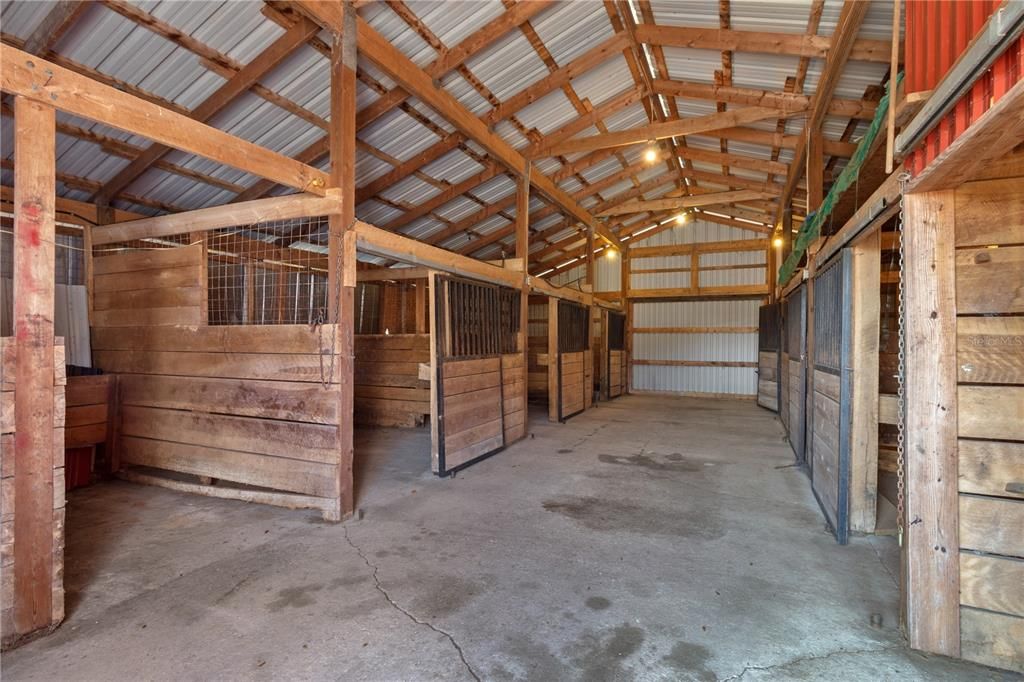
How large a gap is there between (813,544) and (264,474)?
12.5ft

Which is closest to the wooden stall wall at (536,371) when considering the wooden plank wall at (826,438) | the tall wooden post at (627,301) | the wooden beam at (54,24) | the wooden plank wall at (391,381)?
the tall wooden post at (627,301)

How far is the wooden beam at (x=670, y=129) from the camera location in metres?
5.36

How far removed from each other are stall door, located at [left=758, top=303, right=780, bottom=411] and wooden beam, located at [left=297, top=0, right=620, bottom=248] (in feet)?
16.1

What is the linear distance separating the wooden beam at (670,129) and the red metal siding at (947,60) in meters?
3.98

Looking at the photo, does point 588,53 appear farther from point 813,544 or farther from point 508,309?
point 813,544

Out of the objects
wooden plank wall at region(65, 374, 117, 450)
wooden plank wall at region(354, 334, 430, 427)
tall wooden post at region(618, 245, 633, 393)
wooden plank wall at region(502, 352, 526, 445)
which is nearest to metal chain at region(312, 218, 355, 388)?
wooden plank wall at region(65, 374, 117, 450)

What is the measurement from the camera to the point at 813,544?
293 cm

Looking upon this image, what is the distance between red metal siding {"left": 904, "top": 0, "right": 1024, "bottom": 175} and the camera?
1196 mm

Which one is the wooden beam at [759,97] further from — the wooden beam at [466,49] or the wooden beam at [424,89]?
the wooden beam at [466,49]

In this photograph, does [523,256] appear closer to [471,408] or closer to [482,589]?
[471,408]

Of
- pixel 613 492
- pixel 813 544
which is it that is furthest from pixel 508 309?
pixel 813 544

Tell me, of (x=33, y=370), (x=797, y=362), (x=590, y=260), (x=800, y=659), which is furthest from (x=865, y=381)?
(x=590, y=260)

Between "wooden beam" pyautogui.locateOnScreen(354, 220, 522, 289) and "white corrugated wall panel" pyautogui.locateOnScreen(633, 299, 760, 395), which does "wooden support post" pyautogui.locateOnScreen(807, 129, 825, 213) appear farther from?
"white corrugated wall panel" pyautogui.locateOnScreen(633, 299, 760, 395)

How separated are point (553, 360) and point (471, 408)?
→ 2.67 metres
